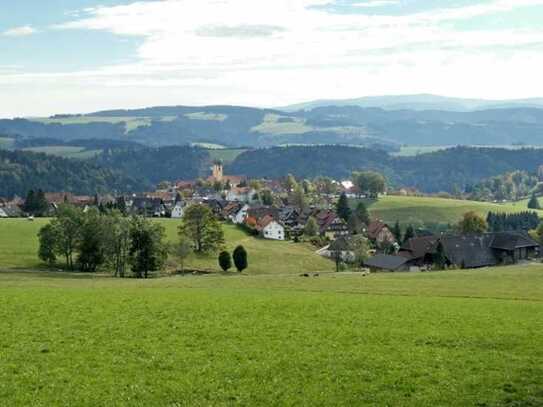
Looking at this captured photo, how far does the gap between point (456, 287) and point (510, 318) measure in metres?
19.3

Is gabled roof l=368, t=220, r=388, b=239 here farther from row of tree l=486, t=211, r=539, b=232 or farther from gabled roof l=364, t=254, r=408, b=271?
gabled roof l=364, t=254, r=408, b=271

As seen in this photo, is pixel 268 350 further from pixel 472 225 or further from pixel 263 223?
pixel 472 225

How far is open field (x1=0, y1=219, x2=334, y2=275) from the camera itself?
8788 cm

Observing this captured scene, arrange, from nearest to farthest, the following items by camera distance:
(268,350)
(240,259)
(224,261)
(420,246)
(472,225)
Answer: (268,350), (224,261), (240,259), (420,246), (472,225)

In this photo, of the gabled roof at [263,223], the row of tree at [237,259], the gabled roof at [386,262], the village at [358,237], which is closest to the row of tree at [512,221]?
the village at [358,237]

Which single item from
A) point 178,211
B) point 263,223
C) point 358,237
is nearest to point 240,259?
point 358,237

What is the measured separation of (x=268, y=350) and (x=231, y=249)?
84522 mm

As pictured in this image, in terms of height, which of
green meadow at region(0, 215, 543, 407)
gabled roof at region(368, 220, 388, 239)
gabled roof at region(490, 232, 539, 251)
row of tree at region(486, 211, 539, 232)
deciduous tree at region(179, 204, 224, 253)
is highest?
green meadow at region(0, 215, 543, 407)

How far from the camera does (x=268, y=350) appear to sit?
25.0 m

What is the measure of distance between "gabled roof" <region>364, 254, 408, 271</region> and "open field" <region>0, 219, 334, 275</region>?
6554 mm

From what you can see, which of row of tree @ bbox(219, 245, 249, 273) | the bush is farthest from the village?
the bush

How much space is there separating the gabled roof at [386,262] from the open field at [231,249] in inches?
258

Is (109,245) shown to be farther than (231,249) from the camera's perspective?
No

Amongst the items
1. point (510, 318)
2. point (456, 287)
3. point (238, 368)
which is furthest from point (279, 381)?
point (456, 287)
